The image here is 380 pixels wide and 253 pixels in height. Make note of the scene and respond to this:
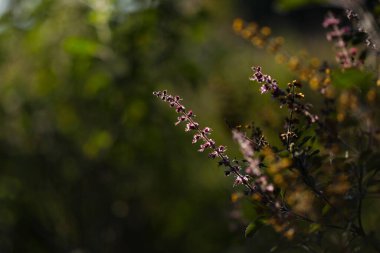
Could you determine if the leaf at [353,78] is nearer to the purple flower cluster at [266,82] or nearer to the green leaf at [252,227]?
the purple flower cluster at [266,82]

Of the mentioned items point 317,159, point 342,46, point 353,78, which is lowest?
point 317,159

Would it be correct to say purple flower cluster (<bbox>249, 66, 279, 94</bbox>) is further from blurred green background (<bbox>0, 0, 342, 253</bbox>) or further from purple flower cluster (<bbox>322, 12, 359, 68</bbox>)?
blurred green background (<bbox>0, 0, 342, 253</bbox>)

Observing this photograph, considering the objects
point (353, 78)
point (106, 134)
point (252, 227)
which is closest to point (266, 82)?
point (353, 78)

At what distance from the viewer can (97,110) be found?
5250 millimetres

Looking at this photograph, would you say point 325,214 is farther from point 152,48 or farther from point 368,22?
point 152,48

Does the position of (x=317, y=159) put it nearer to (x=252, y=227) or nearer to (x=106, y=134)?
(x=252, y=227)

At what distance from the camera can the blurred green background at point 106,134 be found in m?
4.42

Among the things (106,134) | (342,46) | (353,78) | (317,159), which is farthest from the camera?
(106,134)

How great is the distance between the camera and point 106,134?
448 centimetres

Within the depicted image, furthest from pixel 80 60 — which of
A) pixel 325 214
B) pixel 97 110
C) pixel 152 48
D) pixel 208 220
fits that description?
pixel 325 214

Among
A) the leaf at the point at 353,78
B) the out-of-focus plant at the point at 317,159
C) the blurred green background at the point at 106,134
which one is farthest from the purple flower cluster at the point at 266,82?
the blurred green background at the point at 106,134

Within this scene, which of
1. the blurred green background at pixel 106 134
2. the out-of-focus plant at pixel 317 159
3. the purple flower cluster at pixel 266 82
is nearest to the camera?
the out-of-focus plant at pixel 317 159

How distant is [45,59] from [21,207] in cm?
136

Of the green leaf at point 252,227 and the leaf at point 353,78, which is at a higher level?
the leaf at point 353,78
